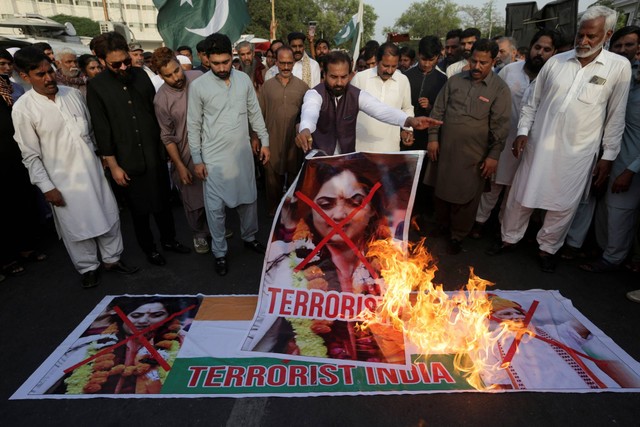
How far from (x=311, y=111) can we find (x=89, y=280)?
2.70m

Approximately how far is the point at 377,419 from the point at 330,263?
4.27ft

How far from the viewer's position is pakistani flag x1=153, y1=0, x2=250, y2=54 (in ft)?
17.3

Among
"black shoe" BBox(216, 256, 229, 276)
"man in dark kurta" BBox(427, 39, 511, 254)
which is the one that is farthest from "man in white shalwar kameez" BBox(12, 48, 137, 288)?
"man in dark kurta" BBox(427, 39, 511, 254)

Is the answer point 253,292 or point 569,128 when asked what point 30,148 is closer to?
point 253,292

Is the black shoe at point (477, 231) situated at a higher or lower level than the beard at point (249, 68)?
lower

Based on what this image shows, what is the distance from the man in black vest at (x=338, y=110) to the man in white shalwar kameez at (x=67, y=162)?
2008 mm

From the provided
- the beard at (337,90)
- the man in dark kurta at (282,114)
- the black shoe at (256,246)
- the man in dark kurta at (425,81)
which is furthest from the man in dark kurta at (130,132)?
the man in dark kurta at (425,81)

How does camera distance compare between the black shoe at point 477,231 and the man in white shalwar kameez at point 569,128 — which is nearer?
the man in white shalwar kameez at point 569,128

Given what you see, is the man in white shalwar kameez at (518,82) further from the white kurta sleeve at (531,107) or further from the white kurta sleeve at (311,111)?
the white kurta sleeve at (311,111)

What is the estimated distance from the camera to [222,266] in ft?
12.8

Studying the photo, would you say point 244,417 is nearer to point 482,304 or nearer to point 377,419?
point 377,419

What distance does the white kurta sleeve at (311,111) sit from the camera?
11.0 ft

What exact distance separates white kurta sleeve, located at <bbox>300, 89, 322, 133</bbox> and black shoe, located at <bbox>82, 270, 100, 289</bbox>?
251cm

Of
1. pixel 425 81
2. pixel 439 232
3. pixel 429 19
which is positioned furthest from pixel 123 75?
pixel 429 19
